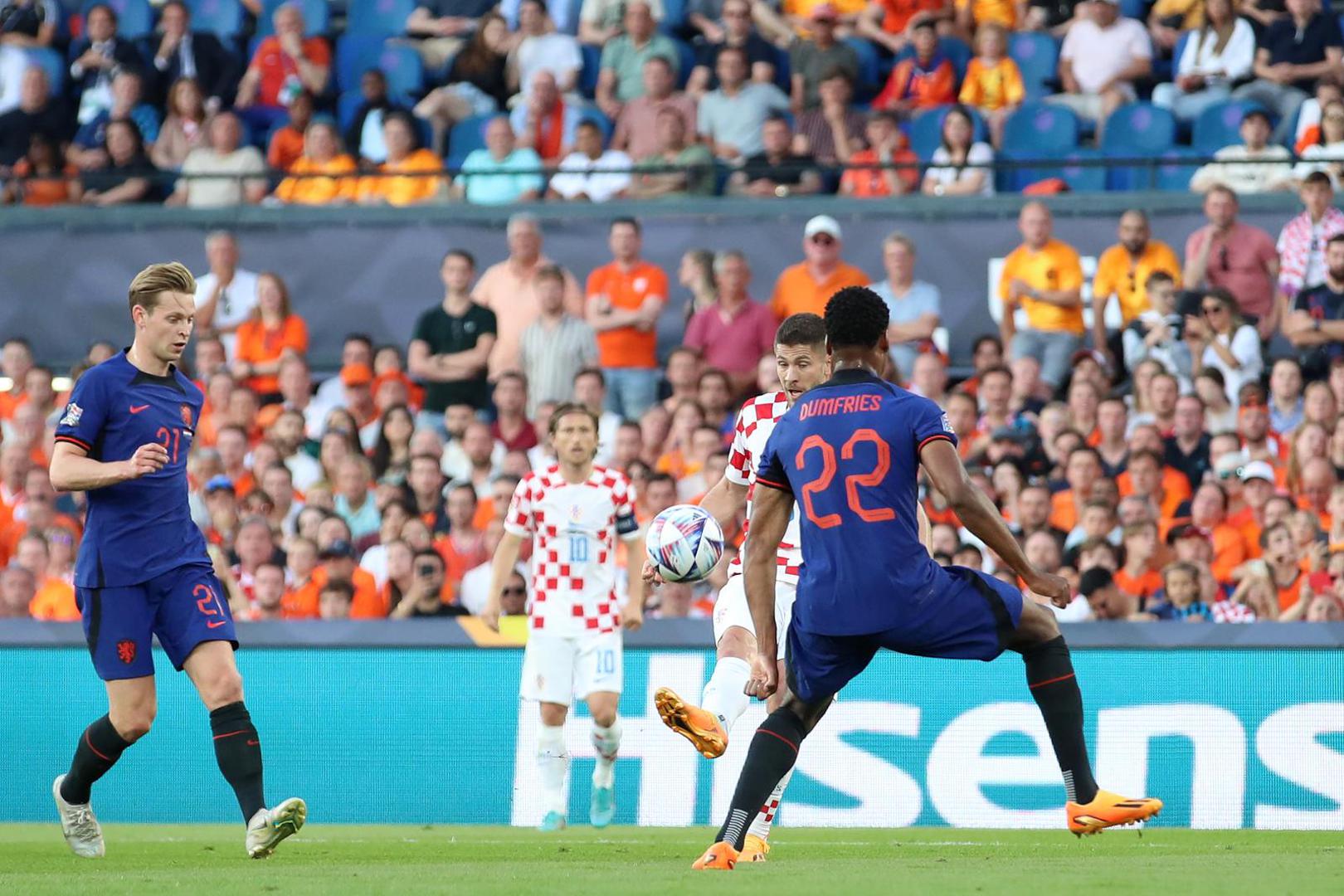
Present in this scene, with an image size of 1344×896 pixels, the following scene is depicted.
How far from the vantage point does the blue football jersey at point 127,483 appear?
8.65 metres

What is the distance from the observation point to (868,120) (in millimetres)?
18484

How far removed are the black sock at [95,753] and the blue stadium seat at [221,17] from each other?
1435 cm

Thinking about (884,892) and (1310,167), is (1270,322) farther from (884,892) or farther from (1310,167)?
(884,892)

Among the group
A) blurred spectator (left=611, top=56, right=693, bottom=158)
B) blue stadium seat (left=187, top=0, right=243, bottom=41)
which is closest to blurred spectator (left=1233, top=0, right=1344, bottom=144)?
blurred spectator (left=611, top=56, right=693, bottom=158)

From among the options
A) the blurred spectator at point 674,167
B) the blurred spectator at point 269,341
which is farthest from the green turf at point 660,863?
the blurred spectator at point 674,167

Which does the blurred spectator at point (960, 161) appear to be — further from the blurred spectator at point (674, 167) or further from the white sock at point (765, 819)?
the white sock at point (765, 819)

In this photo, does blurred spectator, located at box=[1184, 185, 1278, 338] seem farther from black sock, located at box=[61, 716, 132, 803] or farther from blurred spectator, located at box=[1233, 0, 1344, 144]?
black sock, located at box=[61, 716, 132, 803]

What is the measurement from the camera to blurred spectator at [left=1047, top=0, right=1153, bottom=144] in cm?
1878

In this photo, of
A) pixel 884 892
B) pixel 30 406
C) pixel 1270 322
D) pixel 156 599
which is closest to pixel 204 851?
pixel 156 599

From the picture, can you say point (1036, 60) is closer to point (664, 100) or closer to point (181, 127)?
point (664, 100)

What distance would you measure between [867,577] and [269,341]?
11459 millimetres

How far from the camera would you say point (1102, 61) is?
747 inches

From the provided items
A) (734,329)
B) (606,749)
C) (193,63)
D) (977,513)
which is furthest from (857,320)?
(193,63)

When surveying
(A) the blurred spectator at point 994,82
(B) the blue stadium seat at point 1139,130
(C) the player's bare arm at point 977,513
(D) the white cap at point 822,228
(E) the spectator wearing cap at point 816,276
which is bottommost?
(C) the player's bare arm at point 977,513
